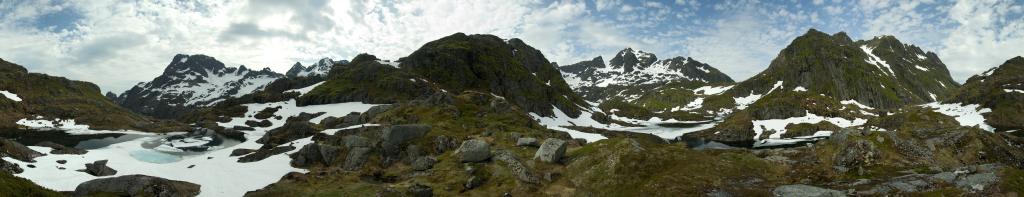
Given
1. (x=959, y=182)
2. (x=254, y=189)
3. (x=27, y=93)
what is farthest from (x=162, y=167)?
(x=27, y=93)

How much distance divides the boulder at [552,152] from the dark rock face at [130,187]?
3138cm

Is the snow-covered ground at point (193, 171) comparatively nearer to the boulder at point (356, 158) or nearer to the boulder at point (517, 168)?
the boulder at point (356, 158)

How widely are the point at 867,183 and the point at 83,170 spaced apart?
65336 millimetres

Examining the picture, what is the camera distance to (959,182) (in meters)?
25.7

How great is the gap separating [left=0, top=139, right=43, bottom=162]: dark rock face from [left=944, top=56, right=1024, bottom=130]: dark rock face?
683 feet

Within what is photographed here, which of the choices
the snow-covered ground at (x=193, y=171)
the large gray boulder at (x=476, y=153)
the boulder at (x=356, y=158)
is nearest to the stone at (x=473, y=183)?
the large gray boulder at (x=476, y=153)

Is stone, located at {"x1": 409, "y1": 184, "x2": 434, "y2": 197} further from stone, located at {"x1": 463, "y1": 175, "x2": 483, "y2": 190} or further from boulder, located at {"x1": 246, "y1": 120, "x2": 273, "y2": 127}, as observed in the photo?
boulder, located at {"x1": 246, "y1": 120, "x2": 273, "y2": 127}

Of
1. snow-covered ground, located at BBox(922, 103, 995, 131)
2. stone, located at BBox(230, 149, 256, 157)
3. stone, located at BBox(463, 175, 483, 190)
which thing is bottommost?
stone, located at BBox(463, 175, 483, 190)

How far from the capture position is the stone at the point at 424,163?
5322 cm

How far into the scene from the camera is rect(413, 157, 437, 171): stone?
5322 cm

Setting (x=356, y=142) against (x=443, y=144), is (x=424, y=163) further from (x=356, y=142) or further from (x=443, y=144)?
(x=356, y=142)

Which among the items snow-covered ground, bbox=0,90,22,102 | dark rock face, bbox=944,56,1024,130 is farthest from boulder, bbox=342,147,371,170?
snow-covered ground, bbox=0,90,22,102

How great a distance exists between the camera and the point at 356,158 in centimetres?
6081

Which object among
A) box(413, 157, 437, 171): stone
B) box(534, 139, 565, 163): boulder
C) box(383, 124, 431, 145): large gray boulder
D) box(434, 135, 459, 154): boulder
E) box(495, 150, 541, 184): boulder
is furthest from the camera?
box(383, 124, 431, 145): large gray boulder
